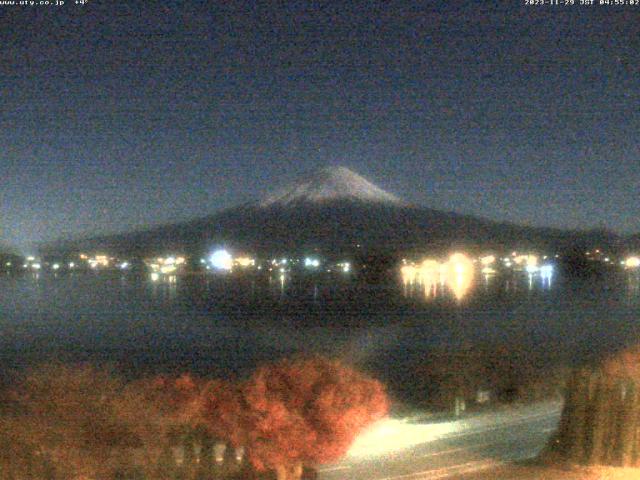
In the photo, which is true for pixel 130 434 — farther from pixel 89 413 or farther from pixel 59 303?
pixel 59 303

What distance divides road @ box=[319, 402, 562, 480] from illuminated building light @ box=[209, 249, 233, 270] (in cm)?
1879

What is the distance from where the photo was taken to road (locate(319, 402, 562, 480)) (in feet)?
13.8

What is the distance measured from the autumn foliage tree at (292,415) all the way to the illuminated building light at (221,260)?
20.2 meters

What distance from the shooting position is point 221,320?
562 inches

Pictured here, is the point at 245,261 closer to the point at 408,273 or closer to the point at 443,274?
the point at 408,273

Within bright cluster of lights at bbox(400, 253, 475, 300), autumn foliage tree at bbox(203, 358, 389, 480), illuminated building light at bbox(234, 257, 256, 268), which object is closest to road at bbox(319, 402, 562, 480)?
autumn foliage tree at bbox(203, 358, 389, 480)

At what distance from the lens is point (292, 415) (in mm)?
4070

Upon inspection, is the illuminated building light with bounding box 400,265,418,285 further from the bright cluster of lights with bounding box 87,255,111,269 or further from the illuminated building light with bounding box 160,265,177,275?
the bright cluster of lights with bounding box 87,255,111,269

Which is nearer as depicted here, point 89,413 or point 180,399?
point 89,413

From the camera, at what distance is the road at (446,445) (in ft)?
13.8

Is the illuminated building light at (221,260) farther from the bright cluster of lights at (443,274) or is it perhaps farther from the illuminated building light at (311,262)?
the bright cluster of lights at (443,274)

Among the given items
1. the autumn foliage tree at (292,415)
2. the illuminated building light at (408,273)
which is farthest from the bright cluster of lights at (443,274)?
the autumn foliage tree at (292,415)

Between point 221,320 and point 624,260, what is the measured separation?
1722 centimetres

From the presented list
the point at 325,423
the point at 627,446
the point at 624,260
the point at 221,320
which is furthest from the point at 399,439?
the point at 624,260
